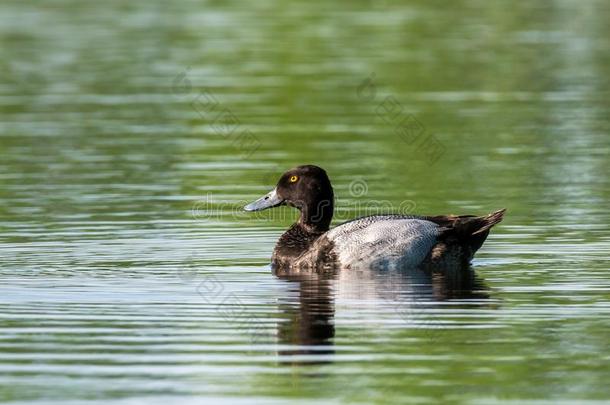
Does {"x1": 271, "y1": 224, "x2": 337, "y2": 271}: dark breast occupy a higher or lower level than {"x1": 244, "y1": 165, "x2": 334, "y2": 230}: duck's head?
lower

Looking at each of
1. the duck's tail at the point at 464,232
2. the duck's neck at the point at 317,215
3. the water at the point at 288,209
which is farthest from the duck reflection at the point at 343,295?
the duck's neck at the point at 317,215

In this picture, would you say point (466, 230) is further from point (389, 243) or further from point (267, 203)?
point (267, 203)

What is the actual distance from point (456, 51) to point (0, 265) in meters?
20.3

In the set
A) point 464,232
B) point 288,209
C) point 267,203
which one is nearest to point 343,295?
point 464,232

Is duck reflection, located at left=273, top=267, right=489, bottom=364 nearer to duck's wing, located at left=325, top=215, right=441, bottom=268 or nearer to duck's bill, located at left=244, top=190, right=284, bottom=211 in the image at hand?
duck's wing, located at left=325, top=215, right=441, bottom=268

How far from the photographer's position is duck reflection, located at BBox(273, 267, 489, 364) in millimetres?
12789

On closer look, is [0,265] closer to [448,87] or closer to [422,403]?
[422,403]

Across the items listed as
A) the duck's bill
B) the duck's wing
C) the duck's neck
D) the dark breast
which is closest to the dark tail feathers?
the duck's wing

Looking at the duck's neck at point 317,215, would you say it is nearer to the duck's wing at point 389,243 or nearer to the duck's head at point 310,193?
the duck's head at point 310,193

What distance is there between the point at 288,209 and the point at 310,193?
168 inches

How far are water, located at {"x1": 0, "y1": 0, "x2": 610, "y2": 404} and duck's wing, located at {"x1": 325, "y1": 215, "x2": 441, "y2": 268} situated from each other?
1.63 feet

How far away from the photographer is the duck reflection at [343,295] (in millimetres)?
12789

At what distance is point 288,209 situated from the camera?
2159 cm

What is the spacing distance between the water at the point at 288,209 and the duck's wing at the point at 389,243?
0.50 metres
